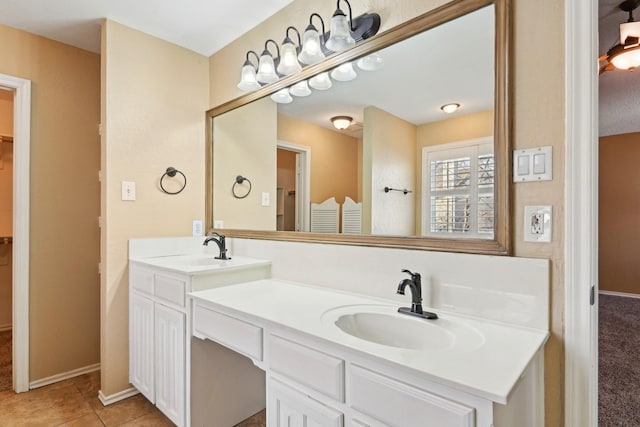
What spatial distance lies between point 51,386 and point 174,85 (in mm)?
2206

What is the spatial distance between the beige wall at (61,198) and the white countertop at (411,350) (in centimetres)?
147

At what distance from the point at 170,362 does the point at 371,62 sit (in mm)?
1788

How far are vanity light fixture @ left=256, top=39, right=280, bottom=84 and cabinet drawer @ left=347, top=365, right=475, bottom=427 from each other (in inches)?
65.3

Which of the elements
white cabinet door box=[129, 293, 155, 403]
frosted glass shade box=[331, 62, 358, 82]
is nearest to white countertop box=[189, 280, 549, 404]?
white cabinet door box=[129, 293, 155, 403]

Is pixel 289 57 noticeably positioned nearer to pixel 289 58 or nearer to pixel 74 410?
pixel 289 58

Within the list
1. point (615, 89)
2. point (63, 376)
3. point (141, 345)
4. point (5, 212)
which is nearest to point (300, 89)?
point (141, 345)

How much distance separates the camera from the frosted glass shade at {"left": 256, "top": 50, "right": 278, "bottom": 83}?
1927 millimetres

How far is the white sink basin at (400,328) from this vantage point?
1.10 metres

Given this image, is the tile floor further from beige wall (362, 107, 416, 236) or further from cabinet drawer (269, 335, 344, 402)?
beige wall (362, 107, 416, 236)

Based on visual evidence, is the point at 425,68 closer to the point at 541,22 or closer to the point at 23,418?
the point at 541,22

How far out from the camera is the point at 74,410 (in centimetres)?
192

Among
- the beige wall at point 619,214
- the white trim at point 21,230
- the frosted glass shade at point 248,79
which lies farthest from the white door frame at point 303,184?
the beige wall at point 619,214

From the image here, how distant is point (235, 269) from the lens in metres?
1.80

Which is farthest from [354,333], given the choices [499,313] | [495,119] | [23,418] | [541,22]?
[23,418]
